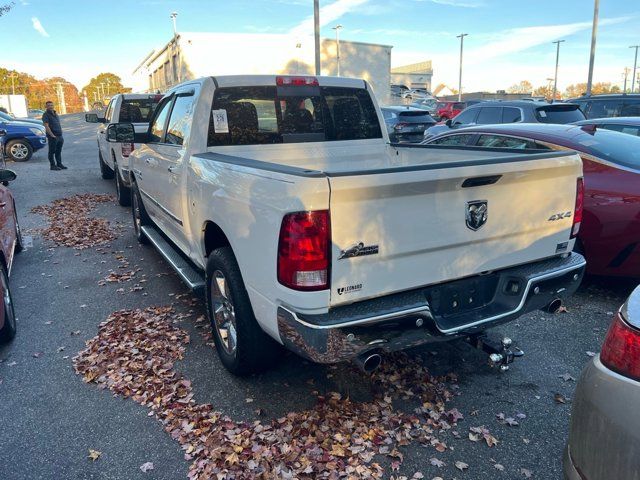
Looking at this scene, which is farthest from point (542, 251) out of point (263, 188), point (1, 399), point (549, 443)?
point (1, 399)

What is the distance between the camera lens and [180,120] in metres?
4.73

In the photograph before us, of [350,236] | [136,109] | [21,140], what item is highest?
[136,109]

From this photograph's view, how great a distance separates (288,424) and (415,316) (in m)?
1.08

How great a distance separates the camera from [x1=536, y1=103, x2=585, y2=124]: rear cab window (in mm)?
10531

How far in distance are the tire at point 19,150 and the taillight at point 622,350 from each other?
19391 mm

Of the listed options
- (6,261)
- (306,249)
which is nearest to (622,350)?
(306,249)

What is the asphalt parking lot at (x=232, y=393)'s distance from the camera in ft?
9.35

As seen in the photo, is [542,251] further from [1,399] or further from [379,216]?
[1,399]

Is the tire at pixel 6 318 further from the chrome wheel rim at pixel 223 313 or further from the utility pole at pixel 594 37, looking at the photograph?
the utility pole at pixel 594 37

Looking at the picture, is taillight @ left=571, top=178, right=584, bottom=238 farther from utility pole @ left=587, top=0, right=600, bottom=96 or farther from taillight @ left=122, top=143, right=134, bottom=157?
utility pole @ left=587, top=0, right=600, bottom=96

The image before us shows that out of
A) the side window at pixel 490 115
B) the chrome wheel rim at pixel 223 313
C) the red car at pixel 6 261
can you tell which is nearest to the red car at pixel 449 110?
the side window at pixel 490 115

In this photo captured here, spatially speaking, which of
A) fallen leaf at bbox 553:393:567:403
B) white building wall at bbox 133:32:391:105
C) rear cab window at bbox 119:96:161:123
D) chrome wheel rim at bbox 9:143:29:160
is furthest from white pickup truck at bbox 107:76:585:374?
white building wall at bbox 133:32:391:105

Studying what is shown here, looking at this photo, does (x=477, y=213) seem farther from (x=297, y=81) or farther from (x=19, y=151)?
(x=19, y=151)

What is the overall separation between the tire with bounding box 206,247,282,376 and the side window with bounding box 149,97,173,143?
7.44 ft
